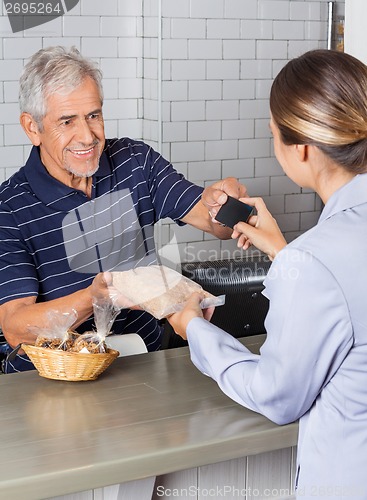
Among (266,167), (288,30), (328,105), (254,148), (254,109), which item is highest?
(288,30)

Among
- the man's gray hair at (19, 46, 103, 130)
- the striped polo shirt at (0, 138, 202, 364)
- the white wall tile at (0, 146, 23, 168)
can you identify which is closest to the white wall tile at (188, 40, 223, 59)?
the white wall tile at (0, 146, 23, 168)

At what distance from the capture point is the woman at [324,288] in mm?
1531

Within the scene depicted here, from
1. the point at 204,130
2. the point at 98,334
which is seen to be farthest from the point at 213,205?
the point at 204,130

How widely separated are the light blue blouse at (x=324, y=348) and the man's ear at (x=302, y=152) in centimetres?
9

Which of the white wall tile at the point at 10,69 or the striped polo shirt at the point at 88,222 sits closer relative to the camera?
the striped polo shirt at the point at 88,222

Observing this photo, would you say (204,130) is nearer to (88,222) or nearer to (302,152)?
(88,222)

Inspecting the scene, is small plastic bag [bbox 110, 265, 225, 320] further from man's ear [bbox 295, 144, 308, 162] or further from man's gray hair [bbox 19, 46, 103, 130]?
man's gray hair [bbox 19, 46, 103, 130]

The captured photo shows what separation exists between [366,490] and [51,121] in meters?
1.63

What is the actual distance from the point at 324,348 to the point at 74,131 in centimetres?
146

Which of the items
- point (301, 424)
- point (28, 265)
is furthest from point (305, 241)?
point (28, 265)

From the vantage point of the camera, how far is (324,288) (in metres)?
1.52

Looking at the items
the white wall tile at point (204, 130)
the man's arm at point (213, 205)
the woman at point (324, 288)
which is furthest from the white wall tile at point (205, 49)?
the woman at point (324, 288)

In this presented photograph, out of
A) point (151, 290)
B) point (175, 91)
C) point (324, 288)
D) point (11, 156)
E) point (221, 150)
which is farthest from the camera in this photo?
point (221, 150)

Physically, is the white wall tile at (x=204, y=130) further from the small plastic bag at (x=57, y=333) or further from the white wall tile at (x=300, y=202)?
the small plastic bag at (x=57, y=333)
